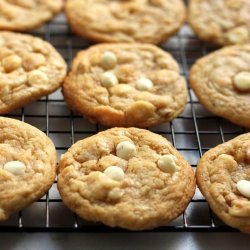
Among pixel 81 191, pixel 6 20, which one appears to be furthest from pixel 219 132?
pixel 6 20

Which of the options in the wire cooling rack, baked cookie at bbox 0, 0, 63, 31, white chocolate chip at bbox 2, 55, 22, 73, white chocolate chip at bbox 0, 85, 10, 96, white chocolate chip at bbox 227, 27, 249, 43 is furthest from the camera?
white chocolate chip at bbox 227, 27, 249, 43

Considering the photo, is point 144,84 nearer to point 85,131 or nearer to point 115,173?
point 85,131

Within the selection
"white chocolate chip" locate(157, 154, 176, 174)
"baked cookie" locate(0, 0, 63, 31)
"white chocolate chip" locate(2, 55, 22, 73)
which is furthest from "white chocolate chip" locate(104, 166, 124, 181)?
"baked cookie" locate(0, 0, 63, 31)

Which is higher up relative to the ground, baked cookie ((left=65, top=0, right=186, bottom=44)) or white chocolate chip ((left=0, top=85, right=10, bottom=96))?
baked cookie ((left=65, top=0, right=186, bottom=44))

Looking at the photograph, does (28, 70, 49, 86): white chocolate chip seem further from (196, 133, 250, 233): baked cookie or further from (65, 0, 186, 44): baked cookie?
(196, 133, 250, 233): baked cookie

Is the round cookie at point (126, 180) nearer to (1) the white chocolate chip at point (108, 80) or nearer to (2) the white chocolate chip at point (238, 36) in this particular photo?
(1) the white chocolate chip at point (108, 80)

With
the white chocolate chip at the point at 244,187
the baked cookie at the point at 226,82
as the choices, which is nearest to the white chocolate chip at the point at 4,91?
the baked cookie at the point at 226,82
